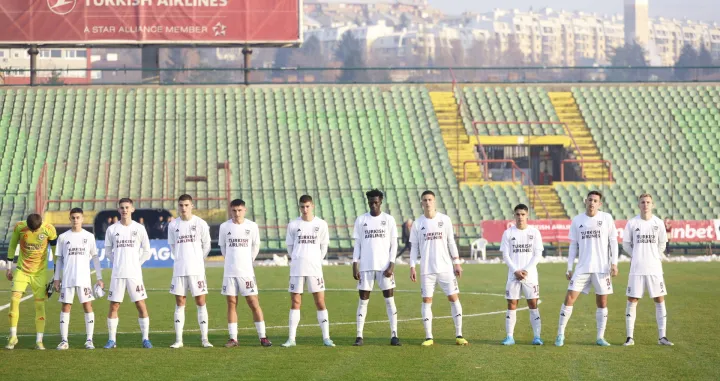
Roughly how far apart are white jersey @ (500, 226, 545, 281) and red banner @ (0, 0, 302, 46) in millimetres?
34256

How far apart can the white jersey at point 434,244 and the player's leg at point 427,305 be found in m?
0.12

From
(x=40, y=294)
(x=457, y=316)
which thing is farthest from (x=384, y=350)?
(x=40, y=294)

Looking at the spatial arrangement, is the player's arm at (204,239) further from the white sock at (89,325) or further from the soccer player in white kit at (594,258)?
the soccer player in white kit at (594,258)

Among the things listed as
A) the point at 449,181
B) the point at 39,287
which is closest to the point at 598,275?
the point at 39,287

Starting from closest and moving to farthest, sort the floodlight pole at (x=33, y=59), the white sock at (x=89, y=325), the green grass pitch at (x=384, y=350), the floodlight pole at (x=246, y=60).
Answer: the green grass pitch at (x=384, y=350)
the white sock at (x=89, y=325)
the floodlight pole at (x=33, y=59)
the floodlight pole at (x=246, y=60)

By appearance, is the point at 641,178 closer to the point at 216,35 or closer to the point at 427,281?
the point at 216,35

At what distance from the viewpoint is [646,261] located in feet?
60.7

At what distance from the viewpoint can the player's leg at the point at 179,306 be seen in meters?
17.9

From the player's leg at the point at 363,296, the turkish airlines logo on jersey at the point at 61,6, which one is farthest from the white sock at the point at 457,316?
the turkish airlines logo on jersey at the point at 61,6

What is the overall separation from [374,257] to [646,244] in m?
4.48

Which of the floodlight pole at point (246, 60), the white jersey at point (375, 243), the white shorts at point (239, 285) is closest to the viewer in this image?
the white shorts at point (239, 285)

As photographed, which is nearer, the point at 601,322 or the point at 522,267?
the point at 601,322

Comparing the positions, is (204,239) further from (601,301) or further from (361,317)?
(601,301)

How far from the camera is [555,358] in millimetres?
16484
